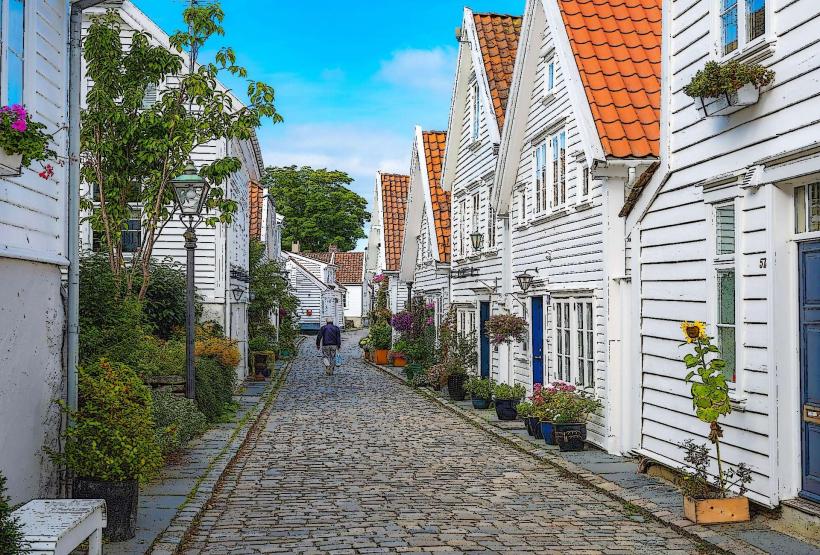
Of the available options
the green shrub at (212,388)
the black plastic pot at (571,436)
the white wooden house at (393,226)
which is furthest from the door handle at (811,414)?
the white wooden house at (393,226)

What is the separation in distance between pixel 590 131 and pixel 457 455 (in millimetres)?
4881

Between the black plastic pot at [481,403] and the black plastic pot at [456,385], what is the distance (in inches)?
71.5

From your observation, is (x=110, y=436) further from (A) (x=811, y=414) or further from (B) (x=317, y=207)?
(B) (x=317, y=207)

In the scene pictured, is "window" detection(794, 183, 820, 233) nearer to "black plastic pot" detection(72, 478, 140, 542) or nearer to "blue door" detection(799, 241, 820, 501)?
"blue door" detection(799, 241, 820, 501)

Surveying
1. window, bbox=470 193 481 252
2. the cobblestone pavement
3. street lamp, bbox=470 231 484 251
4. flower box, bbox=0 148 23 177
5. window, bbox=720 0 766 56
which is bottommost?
the cobblestone pavement

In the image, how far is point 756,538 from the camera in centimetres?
756

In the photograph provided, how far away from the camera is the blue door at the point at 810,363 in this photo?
7438 mm

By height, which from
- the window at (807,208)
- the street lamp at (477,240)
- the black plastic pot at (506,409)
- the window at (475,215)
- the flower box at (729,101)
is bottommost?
the black plastic pot at (506,409)

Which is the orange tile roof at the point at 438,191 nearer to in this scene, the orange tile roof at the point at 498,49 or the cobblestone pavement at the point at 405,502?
the orange tile roof at the point at 498,49

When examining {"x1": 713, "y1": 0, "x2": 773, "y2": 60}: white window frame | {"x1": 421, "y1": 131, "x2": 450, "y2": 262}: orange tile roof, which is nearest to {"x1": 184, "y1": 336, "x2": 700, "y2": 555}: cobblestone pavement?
{"x1": 713, "y1": 0, "x2": 773, "y2": 60}: white window frame

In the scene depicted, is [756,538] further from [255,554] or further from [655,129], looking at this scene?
[655,129]

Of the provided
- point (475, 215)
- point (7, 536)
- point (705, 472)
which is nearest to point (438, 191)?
point (475, 215)

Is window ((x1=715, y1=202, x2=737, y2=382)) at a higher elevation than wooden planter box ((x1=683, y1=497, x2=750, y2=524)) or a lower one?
higher

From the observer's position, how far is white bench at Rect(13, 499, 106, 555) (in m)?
5.73
